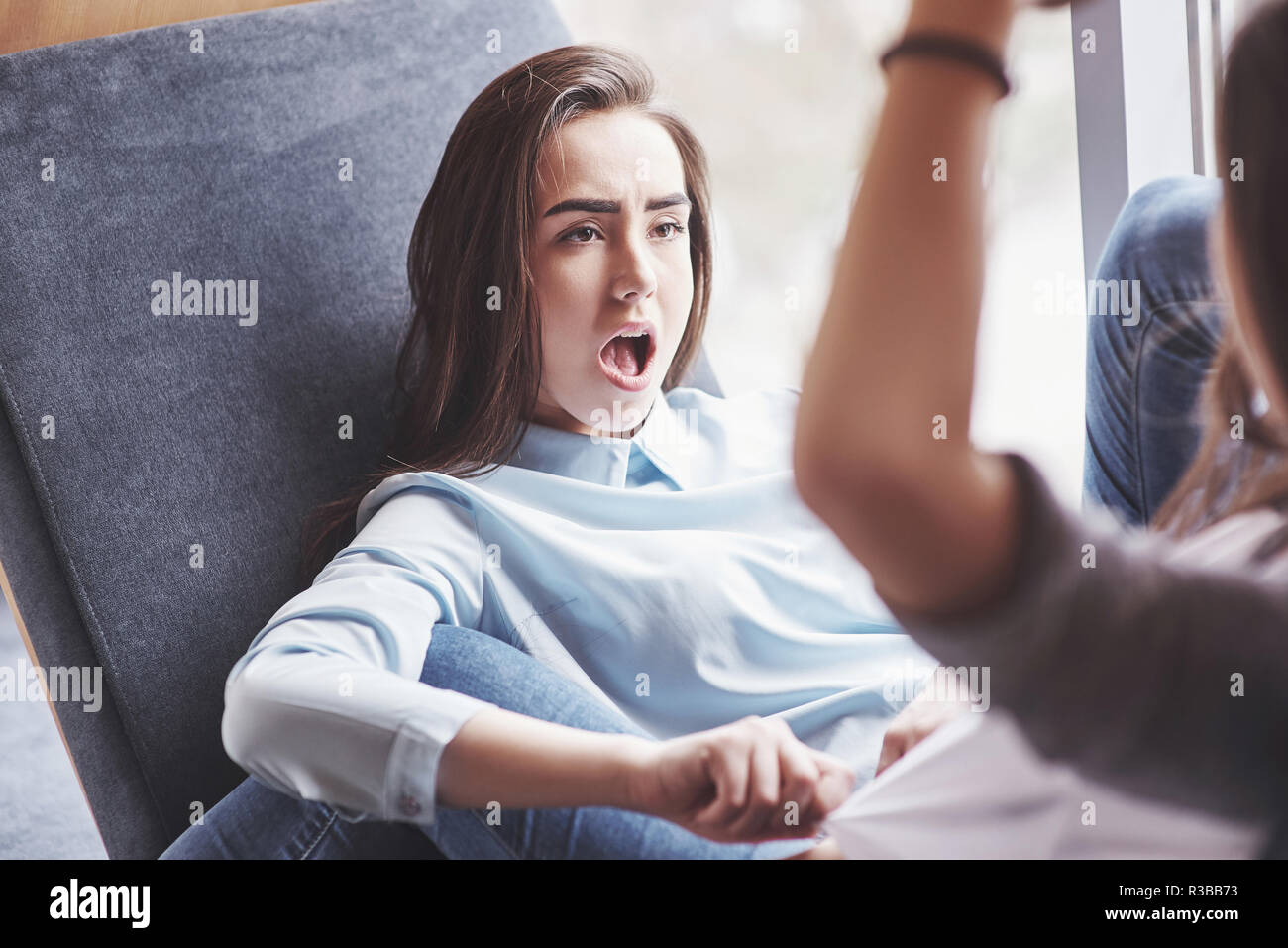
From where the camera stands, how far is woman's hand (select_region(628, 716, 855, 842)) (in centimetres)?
48

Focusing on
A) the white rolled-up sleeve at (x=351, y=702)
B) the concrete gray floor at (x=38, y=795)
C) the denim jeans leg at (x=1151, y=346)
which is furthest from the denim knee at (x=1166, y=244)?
the concrete gray floor at (x=38, y=795)

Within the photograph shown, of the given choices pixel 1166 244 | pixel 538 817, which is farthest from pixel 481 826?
pixel 1166 244

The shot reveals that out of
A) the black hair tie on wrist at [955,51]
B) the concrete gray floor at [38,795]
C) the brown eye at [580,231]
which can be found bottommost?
the concrete gray floor at [38,795]

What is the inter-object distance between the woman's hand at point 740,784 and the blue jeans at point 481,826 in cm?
6

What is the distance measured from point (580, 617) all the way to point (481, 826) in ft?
0.64

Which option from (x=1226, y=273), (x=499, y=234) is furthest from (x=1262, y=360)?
(x=499, y=234)

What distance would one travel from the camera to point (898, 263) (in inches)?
13.5

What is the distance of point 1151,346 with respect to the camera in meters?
0.69

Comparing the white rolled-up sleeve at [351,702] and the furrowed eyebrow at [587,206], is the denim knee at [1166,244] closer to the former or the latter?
the furrowed eyebrow at [587,206]

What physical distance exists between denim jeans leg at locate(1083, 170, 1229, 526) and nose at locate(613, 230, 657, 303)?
1.11 ft

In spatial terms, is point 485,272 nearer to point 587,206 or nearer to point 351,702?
point 587,206

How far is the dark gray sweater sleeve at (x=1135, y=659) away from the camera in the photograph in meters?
0.38

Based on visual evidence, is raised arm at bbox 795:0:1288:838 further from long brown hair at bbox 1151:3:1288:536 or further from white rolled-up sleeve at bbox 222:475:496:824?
white rolled-up sleeve at bbox 222:475:496:824

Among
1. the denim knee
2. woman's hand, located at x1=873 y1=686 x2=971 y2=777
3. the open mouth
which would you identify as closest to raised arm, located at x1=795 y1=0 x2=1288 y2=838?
woman's hand, located at x1=873 y1=686 x2=971 y2=777
